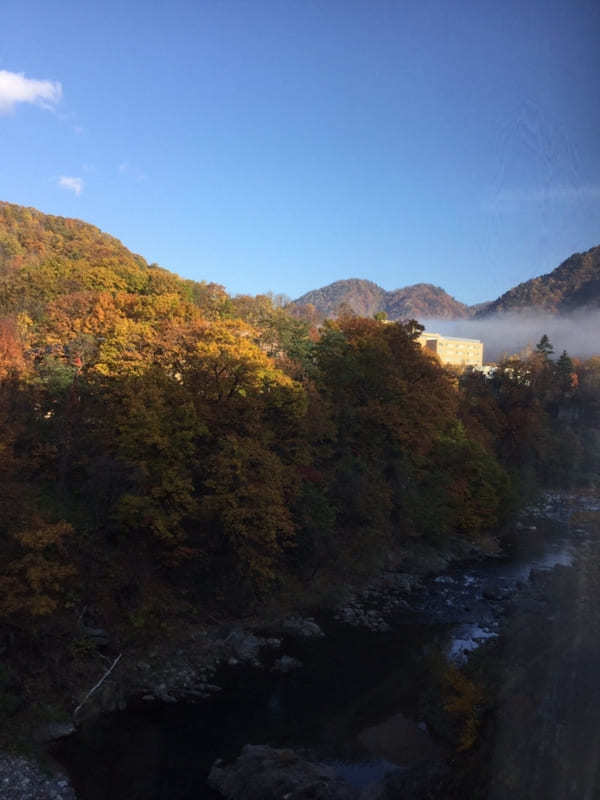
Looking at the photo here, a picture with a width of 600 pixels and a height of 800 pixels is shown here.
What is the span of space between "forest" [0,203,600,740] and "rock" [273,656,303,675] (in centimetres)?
273

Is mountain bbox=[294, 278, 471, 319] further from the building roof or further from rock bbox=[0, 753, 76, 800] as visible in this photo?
rock bbox=[0, 753, 76, 800]

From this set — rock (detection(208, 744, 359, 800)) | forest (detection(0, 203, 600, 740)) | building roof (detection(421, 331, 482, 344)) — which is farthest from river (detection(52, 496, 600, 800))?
building roof (detection(421, 331, 482, 344))

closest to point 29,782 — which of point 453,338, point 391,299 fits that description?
point 453,338

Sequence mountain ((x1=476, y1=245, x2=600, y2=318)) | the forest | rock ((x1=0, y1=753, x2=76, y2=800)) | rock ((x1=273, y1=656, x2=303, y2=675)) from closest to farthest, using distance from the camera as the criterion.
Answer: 1. rock ((x1=0, y1=753, x2=76, y2=800))
2. the forest
3. rock ((x1=273, y1=656, x2=303, y2=675))
4. mountain ((x1=476, y1=245, x2=600, y2=318))

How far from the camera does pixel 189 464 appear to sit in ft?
62.1

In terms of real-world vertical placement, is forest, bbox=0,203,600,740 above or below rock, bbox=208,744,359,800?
above

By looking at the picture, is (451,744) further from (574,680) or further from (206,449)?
(206,449)

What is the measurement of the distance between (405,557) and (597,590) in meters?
8.70

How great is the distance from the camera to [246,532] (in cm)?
1742

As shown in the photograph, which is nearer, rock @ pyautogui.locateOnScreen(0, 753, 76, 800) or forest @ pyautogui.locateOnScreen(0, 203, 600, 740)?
rock @ pyautogui.locateOnScreen(0, 753, 76, 800)

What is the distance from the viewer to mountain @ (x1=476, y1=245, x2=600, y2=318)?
54.7 ft

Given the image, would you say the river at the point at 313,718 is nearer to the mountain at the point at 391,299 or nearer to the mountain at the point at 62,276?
the mountain at the point at 62,276

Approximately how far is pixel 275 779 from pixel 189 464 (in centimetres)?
1028

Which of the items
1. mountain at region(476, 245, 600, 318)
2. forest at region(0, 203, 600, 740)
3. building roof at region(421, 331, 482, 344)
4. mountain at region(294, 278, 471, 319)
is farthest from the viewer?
mountain at region(294, 278, 471, 319)
